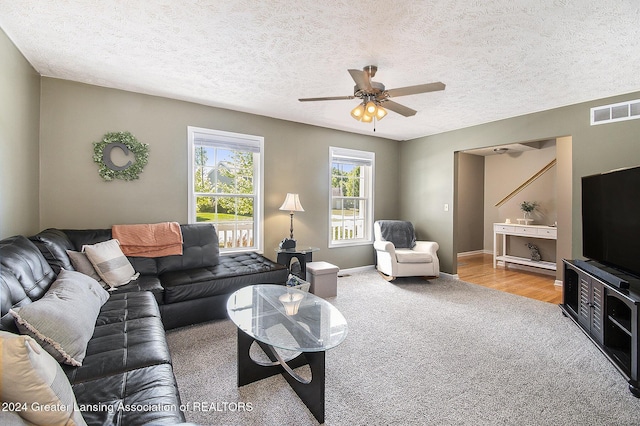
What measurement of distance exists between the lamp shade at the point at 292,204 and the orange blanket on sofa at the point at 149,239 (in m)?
1.44

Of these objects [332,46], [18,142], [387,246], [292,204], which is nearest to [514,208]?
[387,246]

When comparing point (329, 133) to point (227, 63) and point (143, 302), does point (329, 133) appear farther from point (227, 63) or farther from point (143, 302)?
point (143, 302)

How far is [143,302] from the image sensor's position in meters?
2.21

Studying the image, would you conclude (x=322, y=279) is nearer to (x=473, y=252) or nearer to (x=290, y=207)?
(x=290, y=207)

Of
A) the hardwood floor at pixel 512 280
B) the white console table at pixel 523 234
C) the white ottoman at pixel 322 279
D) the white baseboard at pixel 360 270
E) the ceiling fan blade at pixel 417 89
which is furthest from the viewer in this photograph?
the white console table at pixel 523 234

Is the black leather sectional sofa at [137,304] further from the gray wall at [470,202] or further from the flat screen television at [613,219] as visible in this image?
the gray wall at [470,202]

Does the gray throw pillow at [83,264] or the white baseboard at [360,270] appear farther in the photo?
the white baseboard at [360,270]

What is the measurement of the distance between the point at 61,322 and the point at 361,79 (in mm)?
2494

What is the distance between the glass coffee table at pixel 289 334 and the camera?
1.63 metres

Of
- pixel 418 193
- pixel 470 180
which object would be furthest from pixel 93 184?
pixel 470 180

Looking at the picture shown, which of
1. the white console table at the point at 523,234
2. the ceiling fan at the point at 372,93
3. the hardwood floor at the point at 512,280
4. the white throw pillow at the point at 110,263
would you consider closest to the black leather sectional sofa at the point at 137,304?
the white throw pillow at the point at 110,263

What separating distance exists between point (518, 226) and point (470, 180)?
1779 mm

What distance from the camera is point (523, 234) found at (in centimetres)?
536

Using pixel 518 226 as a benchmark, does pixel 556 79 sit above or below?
above
